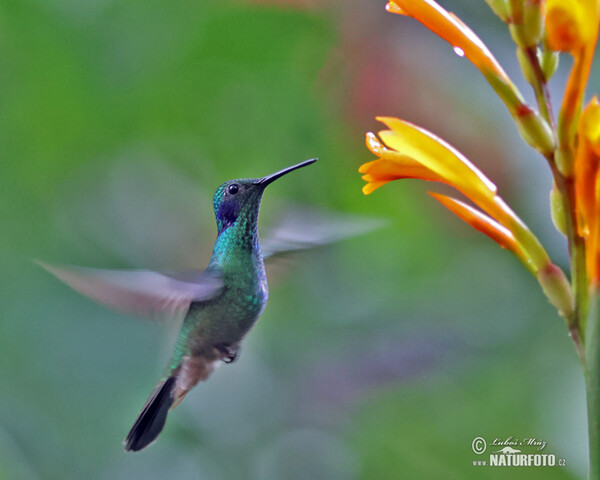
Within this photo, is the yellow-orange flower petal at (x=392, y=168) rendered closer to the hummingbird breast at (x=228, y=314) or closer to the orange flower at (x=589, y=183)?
the orange flower at (x=589, y=183)

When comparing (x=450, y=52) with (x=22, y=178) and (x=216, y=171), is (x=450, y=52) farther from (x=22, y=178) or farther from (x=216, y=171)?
(x=22, y=178)

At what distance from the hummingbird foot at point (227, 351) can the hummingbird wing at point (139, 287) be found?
5.0 inches

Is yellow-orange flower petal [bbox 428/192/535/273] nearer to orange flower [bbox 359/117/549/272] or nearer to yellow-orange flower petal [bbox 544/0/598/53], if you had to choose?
orange flower [bbox 359/117/549/272]

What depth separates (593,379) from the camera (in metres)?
0.61

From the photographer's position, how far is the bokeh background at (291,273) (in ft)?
5.57

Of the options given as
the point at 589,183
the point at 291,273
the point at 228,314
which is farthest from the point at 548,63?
the point at 291,273

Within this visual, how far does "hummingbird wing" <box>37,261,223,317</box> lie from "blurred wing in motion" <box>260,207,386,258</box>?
0.60 feet

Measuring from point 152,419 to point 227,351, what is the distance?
168mm

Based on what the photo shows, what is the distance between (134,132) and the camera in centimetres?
188

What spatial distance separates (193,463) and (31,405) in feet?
1.31

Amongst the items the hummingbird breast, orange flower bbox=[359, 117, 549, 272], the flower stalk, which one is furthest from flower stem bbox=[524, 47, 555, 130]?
the hummingbird breast

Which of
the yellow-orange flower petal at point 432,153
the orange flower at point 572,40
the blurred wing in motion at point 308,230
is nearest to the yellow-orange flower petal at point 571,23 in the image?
the orange flower at point 572,40

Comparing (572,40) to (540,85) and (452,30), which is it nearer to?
(540,85)

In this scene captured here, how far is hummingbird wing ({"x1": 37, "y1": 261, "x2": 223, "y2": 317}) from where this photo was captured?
2.84 feet
